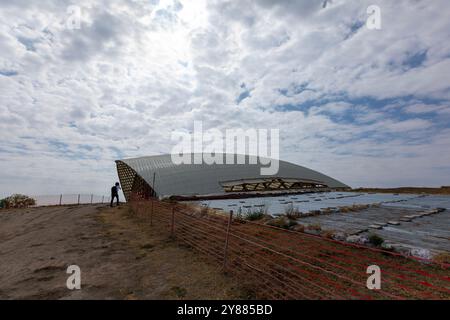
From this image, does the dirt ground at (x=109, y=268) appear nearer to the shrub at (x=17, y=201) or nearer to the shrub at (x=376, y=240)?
the shrub at (x=376, y=240)

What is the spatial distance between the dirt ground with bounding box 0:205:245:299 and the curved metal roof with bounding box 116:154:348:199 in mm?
13138

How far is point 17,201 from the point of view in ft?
75.5

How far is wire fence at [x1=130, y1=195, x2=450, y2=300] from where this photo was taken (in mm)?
3789

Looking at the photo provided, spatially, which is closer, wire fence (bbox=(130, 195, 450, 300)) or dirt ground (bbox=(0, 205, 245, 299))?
wire fence (bbox=(130, 195, 450, 300))

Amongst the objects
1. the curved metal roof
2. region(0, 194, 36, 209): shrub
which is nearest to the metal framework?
the curved metal roof

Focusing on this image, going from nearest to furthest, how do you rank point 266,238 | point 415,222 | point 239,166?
point 266,238 → point 415,222 → point 239,166

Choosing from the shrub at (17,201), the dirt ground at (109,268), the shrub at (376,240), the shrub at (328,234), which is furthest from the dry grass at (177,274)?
the shrub at (17,201)

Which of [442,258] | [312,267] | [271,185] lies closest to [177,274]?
[312,267]

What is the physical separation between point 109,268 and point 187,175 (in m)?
19.5

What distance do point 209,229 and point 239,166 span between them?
874 inches

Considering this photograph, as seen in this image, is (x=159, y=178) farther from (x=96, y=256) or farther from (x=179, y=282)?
(x=179, y=282)

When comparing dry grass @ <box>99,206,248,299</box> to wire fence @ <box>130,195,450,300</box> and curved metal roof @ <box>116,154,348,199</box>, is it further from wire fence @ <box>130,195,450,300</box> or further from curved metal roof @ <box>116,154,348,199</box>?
curved metal roof @ <box>116,154,348,199</box>
